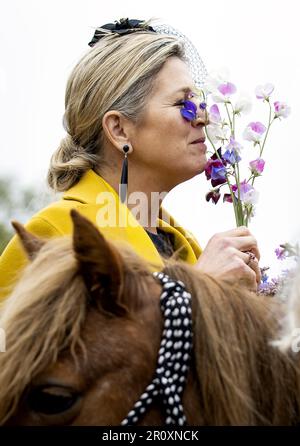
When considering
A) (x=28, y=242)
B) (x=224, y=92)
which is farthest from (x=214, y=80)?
(x=28, y=242)

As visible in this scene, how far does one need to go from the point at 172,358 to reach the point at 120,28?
2060mm

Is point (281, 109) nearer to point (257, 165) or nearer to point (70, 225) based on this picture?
point (257, 165)

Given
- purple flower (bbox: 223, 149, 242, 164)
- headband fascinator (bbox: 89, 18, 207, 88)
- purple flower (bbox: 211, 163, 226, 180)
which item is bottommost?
purple flower (bbox: 211, 163, 226, 180)

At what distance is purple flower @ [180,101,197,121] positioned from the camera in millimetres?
3387

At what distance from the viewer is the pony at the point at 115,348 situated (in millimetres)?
1932

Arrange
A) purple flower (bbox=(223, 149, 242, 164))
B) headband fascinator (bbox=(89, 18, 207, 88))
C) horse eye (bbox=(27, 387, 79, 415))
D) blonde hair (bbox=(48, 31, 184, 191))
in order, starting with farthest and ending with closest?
headband fascinator (bbox=(89, 18, 207, 88))
blonde hair (bbox=(48, 31, 184, 191))
purple flower (bbox=(223, 149, 242, 164))
horse eye (bbox=(27, 387, 79, 415))

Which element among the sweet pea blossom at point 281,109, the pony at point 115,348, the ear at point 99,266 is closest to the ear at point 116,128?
the sweet pea blossom at point 281,109

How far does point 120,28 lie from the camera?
12.0 feet

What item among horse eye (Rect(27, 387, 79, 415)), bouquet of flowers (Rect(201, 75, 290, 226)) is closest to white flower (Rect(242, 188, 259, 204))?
bouquet of flowers (Rect(201, 75, 290, 226))

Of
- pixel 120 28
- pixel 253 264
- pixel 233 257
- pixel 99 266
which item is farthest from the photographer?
pixel 120 28

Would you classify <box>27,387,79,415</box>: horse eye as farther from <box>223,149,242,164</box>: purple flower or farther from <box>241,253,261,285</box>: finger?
<box>223,149,242,164</box>: purple flower

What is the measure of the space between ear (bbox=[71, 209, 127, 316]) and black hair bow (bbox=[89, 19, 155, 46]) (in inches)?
72.5

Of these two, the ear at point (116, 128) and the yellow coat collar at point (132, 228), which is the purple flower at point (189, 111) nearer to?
the ear at point (116, 128)

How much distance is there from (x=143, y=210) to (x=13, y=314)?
Answer: 5.19ft
